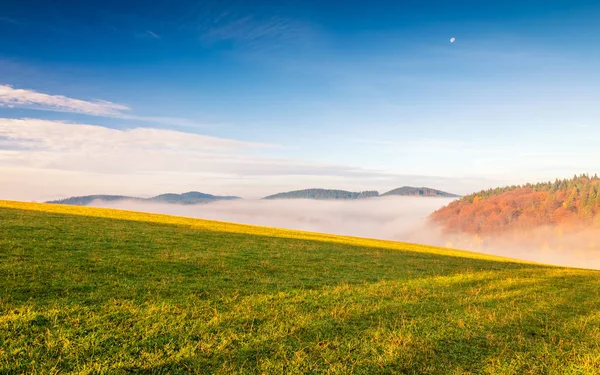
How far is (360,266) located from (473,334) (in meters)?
8.76

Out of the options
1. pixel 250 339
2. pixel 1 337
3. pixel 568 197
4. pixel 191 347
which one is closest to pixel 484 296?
→ pixel 250 339

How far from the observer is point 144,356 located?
568 centimetres

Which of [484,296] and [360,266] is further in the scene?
[360,266]

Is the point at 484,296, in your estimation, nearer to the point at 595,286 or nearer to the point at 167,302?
the point at 595,286

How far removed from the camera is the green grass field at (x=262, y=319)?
581 cm

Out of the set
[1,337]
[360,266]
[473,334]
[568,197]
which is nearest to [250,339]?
[1,337]

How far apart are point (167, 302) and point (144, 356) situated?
266 cm

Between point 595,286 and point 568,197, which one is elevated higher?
point 568,197

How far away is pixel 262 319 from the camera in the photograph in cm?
768

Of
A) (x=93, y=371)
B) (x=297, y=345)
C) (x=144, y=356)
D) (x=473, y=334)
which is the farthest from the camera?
(x=473, y=334)

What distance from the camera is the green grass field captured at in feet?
19.1

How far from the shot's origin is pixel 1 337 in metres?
5.89

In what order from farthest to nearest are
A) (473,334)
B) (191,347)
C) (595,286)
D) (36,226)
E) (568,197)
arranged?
(568,197) < (36,226) < (595,286) < (473,334) < (191,347)

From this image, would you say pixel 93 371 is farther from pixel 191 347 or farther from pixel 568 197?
pixel 568 197
